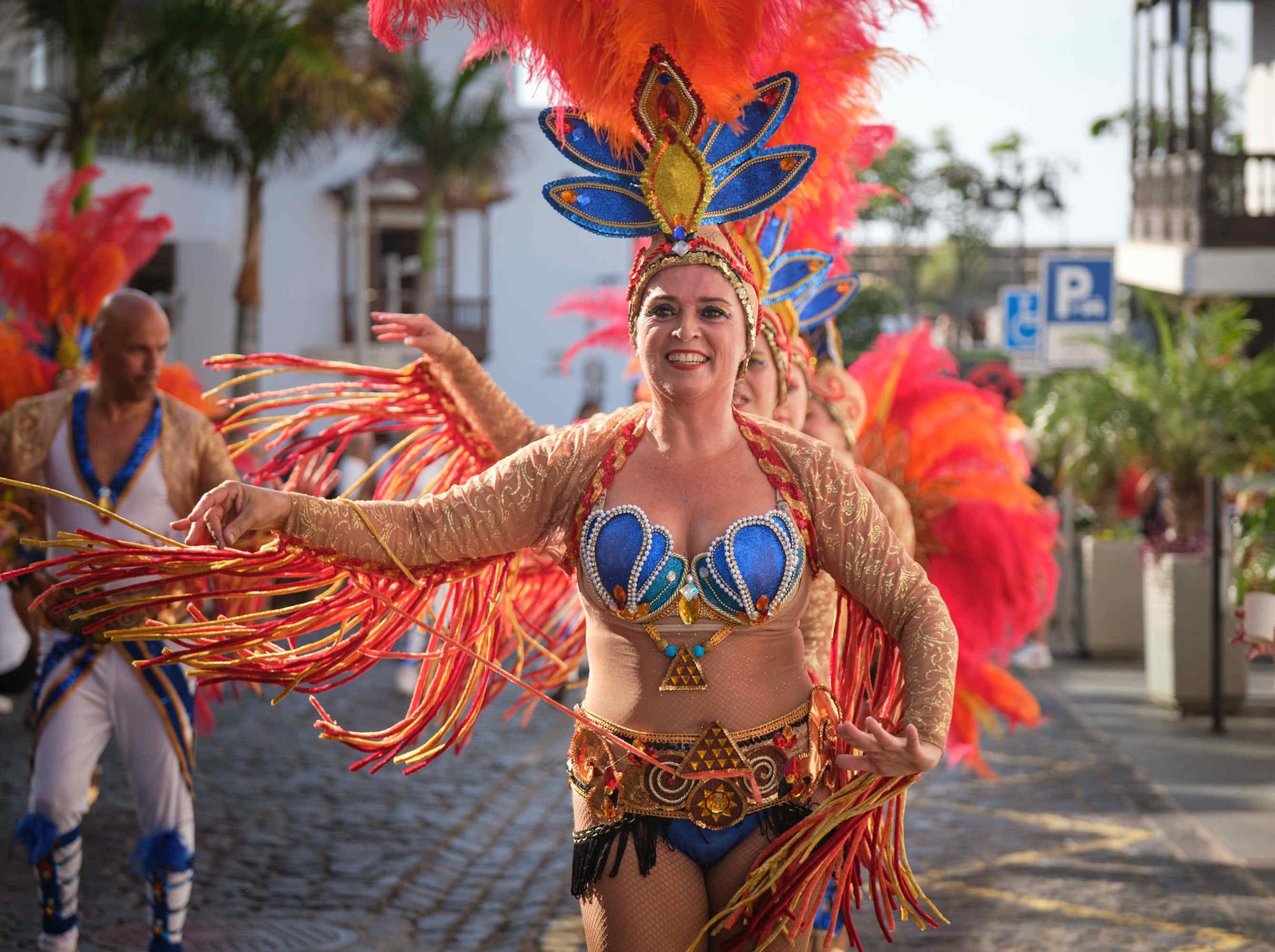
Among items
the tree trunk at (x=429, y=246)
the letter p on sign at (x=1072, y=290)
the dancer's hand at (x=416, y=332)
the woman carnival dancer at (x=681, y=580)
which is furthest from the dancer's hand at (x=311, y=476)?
the tree trunk at (x=429, y=246)

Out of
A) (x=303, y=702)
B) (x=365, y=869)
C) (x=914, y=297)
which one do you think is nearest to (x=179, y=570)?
(x=365, y=869)

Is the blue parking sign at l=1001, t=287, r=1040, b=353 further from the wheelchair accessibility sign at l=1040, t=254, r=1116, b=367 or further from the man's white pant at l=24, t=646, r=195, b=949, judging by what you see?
the man's white pant at l=24, t=646, r=195, b=949

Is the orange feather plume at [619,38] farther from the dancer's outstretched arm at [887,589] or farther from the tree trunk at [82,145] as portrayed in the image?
the tree trunk at [82,145]

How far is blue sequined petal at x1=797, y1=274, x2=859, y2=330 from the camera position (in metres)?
5.64

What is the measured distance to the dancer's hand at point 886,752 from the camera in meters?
3.12

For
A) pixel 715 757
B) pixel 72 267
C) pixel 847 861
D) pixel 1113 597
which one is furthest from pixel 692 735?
pixel 1113 597

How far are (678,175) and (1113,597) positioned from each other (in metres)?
11.3

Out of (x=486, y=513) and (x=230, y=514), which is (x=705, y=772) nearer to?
(x=486, y=513)

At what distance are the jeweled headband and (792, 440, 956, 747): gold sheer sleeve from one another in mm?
355

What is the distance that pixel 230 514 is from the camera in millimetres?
3340

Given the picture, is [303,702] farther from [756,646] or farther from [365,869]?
[756,646]

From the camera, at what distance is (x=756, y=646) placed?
3473 millimetres

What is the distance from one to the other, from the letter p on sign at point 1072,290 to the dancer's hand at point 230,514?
39.1 ft

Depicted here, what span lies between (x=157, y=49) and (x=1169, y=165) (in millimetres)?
12597
